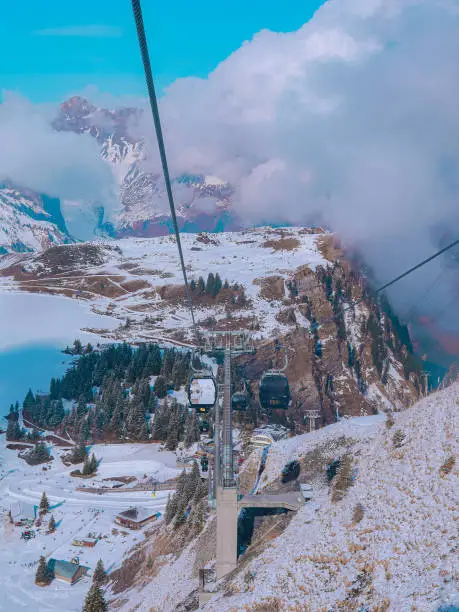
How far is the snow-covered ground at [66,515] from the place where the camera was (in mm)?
34875

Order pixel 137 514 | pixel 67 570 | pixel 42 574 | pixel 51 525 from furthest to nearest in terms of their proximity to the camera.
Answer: pixel 137 514
pixel 51 525
pixel 67 570
pixel 42 574

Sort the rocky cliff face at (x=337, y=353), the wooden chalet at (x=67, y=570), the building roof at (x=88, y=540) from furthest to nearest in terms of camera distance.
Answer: the rocky cliff face at (x=337, y=353) → the building roof at (x=88, y=540) → the wooden chalet at (x=67, y=570)

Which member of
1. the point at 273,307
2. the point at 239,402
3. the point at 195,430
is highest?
the point at 273,307

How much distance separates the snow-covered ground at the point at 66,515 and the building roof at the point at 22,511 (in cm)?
96

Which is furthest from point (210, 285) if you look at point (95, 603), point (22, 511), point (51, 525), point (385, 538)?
point (385, 538)

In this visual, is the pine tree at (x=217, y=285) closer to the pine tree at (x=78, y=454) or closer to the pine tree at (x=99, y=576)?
the pine tree at (x=78, y=454)

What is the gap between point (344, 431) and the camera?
28.6 metres

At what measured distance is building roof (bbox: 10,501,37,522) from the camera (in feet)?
150

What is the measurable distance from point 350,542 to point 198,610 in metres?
6.09

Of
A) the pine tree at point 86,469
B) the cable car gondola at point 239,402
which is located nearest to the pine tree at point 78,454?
the pine tree at point 86,469

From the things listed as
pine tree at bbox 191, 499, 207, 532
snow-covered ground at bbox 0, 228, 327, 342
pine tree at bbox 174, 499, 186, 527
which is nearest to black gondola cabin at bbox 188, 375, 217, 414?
pine tree at bbox 191, 499, 207, 532

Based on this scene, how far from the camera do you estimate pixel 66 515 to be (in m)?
46.6

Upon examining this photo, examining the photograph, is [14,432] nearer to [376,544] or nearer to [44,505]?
[44,505]

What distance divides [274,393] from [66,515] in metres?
27.5
